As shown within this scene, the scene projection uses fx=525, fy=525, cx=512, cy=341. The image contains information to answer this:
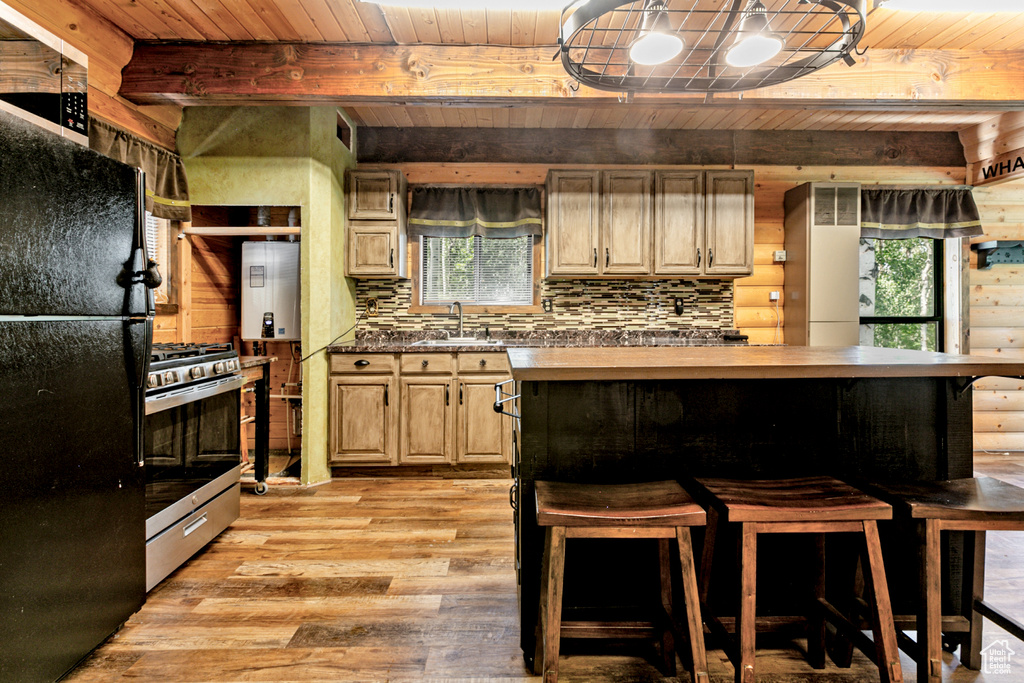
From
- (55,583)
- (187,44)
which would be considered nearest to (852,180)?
(187,44)

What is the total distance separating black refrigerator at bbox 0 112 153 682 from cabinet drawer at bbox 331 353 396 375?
177cm

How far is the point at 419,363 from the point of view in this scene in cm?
377

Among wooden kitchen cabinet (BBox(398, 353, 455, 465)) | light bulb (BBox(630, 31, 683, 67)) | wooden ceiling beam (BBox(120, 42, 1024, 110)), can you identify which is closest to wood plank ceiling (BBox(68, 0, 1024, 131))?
wooden ceiling beam (BBox(120, 42, 1024, 110))

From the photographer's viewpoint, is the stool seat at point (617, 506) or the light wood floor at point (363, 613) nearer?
the stool seat at point (617, 506)

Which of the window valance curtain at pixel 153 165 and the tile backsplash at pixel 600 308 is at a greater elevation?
the window valance curtain at pixel 153 165

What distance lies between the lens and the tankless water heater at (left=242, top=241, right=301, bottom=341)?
3738mm

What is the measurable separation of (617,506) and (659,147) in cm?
378

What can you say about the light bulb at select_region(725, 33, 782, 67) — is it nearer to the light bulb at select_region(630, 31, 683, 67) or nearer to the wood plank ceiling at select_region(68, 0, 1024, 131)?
the light bulb at select_region(630, 31, 683, 67)

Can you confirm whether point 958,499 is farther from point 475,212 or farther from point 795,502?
point 475,212

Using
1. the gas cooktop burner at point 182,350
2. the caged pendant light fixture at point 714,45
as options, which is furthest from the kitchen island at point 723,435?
the gas cooktop burner at point 182,350

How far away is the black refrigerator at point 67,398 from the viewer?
4.70ft

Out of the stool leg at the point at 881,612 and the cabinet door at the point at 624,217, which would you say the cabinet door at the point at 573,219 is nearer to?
the cabinet door at the point at 624,217

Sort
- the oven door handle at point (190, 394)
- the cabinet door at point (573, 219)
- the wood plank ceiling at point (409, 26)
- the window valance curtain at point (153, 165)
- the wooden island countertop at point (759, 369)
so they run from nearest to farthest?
the wooden island countertop at point (759, 369), the oven door handle at point (190, 394), the wood plank ceiling at point (409, 26), the window valance curtain at point (153, 165), the cabinet door at point (573, 219)

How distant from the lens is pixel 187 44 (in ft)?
9.95
